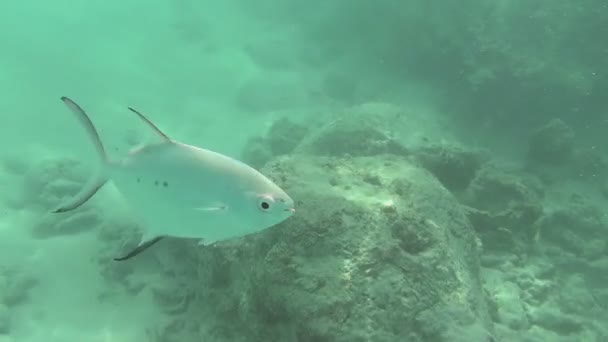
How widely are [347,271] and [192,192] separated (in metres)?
2.16

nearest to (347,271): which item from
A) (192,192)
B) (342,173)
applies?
(342,173)

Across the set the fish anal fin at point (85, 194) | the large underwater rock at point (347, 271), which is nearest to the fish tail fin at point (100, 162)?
the fish anal fin at point (85, 194)

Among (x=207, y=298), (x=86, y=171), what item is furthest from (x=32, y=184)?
(x=207, y=298)

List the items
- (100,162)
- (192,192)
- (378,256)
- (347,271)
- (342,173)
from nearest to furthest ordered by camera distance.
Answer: (192,192) → (100,162) → (347,271) → (378,256) → (342,173)

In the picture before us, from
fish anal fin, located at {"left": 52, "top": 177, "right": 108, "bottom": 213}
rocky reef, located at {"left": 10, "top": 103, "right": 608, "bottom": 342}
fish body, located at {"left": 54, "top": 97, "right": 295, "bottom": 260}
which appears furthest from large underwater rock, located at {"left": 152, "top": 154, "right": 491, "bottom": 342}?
fish anal fin, located at {"left": 52, "top": 177, "right": 108, "bottom": 213}

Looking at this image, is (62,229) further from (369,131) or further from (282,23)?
(282,23)

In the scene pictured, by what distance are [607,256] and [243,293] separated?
780cm

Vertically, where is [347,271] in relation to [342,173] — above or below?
below

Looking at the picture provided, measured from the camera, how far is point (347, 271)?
3525 mm

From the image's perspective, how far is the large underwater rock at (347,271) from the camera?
3.33 m

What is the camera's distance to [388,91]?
15.8 m

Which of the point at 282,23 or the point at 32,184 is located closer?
the point at 32,184

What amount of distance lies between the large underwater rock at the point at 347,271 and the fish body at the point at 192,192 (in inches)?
75.0

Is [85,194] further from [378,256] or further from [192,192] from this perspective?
[378,256]
